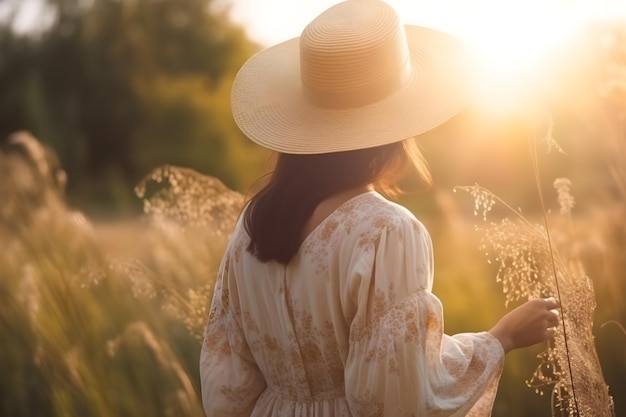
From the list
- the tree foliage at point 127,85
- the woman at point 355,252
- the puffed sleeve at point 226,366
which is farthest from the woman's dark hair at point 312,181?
the tree foliage at point 127,85

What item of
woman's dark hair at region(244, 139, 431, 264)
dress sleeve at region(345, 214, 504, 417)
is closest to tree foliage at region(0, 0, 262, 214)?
woman's dark hair at region(244, 139, 431, 264)

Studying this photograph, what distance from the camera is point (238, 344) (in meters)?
2.31

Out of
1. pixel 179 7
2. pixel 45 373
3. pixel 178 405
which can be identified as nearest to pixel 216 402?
pixel 178 405

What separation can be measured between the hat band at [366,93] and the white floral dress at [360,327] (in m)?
0.22

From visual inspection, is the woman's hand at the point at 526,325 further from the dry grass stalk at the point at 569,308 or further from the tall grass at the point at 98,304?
the tall grass at the point at 98,304

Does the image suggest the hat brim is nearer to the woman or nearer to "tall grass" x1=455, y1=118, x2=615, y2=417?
the woman

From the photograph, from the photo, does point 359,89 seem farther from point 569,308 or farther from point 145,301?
point 145,301

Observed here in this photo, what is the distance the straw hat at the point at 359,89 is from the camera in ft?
6.63

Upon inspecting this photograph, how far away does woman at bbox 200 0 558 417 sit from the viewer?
1930 millimetres

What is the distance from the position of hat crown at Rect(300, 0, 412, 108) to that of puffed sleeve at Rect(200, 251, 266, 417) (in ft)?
1.63

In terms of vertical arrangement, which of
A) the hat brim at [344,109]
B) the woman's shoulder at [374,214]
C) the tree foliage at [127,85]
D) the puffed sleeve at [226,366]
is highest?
the tree foliage at [127,85]

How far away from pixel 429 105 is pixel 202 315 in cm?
130

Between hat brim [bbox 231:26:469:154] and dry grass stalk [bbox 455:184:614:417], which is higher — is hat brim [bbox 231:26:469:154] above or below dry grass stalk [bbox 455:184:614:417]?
above

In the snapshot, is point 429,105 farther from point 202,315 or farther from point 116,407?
point 116,407
